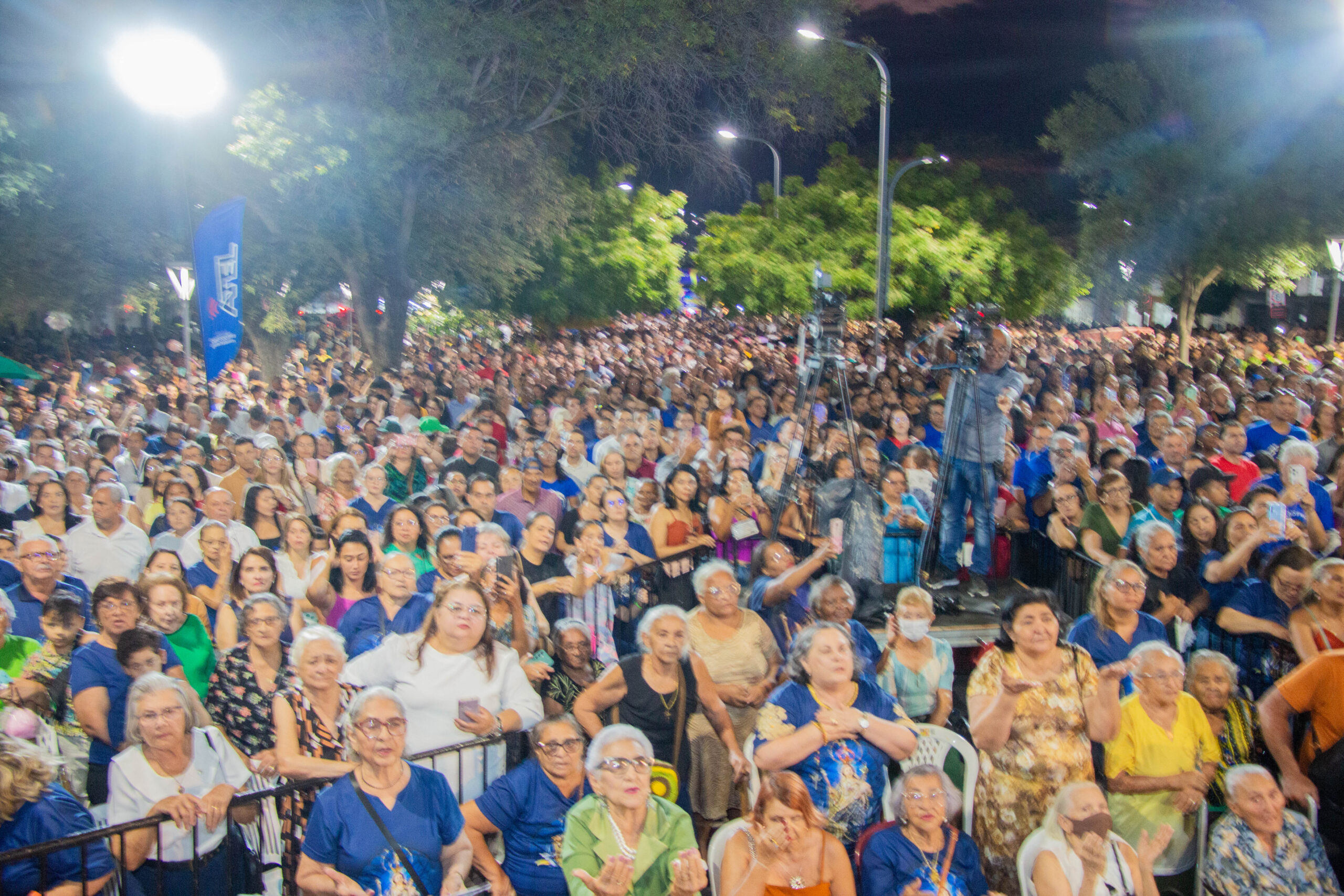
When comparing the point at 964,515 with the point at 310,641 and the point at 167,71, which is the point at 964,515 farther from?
the point at 167,71

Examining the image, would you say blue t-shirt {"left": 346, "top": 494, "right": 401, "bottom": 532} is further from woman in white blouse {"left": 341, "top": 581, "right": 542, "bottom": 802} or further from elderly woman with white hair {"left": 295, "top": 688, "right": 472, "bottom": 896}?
elderly woman with white hair {"left": 295, "top": 688, "right": 472, "bottom": 896}

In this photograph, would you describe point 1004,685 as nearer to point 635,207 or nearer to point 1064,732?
point 1064,732

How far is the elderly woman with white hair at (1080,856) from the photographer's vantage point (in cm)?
396

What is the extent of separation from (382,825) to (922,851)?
1.93 metres

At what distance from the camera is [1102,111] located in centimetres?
2281

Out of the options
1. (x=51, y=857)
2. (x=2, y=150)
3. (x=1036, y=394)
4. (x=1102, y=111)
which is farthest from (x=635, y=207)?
(x=51, y=857)

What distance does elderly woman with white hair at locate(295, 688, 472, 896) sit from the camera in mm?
3869

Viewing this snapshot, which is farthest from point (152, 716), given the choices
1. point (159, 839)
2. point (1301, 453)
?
point (1301, 453)

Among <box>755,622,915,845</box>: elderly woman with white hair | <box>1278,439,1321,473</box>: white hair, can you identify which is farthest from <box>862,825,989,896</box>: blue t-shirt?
<box>1278,439,1321,473</box>: white hair

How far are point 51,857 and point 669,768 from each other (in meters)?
2.29

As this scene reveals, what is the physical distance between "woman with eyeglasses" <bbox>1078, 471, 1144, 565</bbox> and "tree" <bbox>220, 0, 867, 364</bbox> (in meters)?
12.0

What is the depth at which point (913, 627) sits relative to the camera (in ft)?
16.4

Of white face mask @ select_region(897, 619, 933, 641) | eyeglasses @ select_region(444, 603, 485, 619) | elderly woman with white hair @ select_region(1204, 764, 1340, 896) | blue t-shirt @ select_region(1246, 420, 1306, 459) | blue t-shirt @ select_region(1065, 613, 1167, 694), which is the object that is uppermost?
blue t-shirt @ select_region(1246, 420, 1306, 459)

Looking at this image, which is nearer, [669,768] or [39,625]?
[669,768]
